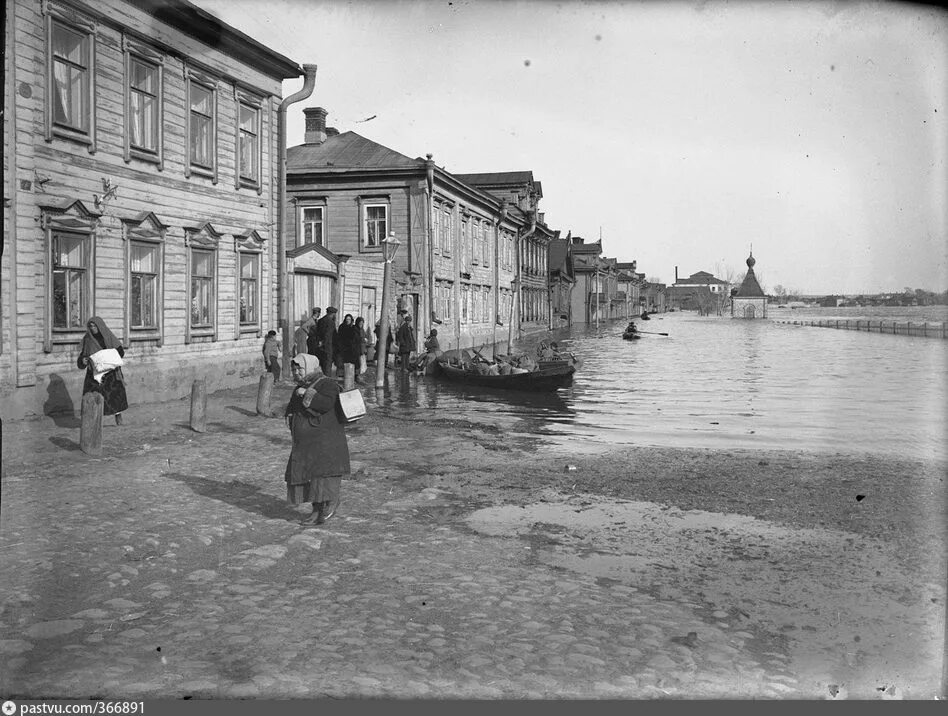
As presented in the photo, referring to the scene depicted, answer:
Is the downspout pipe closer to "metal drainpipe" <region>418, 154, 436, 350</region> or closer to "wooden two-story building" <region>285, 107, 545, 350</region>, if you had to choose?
A: "wooden two-story building" <region>285, 107, 545, 350</region>

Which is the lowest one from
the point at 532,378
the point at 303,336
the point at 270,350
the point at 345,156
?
the point at 532,378

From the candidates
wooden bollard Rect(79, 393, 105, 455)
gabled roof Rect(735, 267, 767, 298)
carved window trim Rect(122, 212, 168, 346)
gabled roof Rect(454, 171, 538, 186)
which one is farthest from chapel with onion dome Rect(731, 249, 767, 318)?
wooden bollard Rect(79, 393, 105, 455)

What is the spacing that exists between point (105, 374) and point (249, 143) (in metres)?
8.41

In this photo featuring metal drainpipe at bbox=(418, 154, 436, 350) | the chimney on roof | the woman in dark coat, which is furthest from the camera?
the chimney on roof

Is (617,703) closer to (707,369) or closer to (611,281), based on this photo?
(707,369)

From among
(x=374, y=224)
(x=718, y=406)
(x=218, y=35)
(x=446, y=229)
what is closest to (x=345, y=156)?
(x=374, y=224)

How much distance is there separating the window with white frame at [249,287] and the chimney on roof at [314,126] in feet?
55.4

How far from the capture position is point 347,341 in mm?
22500

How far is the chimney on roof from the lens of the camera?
3538 cm

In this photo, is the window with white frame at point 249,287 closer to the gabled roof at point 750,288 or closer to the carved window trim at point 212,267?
the carved window trim at point 212,267

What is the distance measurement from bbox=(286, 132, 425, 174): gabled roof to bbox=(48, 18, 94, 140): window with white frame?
63.0ft

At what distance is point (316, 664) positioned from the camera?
457 cm

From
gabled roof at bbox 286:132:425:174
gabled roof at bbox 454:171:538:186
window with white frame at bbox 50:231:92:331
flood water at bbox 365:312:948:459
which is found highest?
gabled roof at bbox 454:171:538:186

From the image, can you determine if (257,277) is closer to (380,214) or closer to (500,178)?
(380,214)
